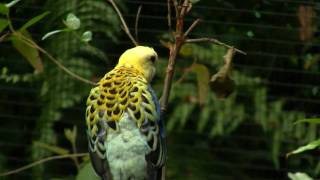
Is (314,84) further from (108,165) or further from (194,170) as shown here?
(108,165)

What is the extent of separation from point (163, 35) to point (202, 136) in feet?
1.38

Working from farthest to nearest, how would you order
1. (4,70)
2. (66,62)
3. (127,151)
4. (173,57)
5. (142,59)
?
(66,62)
(4,70)
(142,59)
(127,151)
(173,57)

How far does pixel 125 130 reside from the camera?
5.78 ft

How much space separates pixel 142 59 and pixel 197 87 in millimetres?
1108

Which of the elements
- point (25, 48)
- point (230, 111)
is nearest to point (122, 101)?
point (25, 48)

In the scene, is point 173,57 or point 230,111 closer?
point 173,57

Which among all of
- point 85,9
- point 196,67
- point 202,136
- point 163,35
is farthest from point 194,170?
point 196,67

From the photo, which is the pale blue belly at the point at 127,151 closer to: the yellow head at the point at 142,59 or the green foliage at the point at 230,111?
the yellow head at the point at 142,59

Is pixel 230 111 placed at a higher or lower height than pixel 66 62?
lower

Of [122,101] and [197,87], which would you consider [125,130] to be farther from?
[197,87]

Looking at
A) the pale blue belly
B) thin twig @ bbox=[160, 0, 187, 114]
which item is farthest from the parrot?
thin twig @ bbox=[160, 0, 187, 114]

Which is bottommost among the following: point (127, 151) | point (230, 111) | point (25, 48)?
point (230, 111)

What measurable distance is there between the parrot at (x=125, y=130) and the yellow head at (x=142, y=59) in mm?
48

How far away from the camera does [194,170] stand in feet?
9.89
